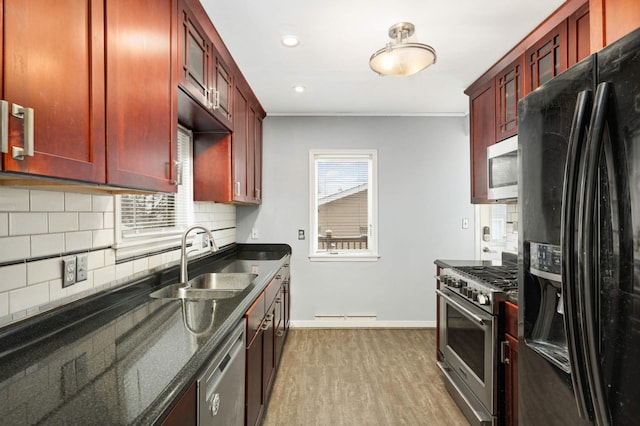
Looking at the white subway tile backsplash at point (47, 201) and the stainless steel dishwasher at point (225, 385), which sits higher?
the white subway tile backsplash at point (47, 201)

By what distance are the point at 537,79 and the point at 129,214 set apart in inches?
100

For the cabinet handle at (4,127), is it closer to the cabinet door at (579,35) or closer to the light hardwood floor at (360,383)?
the light hardwood floor at (360,383)

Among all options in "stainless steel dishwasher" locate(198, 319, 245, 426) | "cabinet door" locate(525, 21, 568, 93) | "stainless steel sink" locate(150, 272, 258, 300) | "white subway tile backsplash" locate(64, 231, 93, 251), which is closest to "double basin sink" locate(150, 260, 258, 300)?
"stainless steel sink" locate(150, 272, 258, 300)

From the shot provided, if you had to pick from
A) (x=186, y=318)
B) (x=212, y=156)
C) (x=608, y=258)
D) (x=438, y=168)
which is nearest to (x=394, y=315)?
(x=438, y=168)

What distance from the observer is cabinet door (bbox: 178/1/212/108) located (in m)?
1.70

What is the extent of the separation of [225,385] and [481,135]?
262 cm

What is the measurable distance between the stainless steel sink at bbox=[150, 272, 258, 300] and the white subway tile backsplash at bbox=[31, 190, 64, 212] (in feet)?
2.27

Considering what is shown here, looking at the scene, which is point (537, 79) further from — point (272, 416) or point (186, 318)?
Answer: point (272, 416)

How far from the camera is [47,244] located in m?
1.25

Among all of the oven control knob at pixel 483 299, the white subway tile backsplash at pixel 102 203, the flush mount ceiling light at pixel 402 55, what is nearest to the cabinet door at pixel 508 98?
the flush mount ceiling light at pixel 402 55

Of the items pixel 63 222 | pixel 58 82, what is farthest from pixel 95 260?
pixel 58 82

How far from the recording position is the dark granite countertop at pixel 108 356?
757 millimetres

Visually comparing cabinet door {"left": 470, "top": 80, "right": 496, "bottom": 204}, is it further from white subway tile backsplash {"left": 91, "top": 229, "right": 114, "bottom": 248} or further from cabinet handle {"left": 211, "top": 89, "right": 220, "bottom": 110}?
white subway tile backsplash {"left": 91, "top": 229, "right": 114, "bottom": 248}

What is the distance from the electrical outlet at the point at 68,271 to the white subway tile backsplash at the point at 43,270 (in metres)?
0.02
